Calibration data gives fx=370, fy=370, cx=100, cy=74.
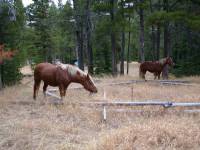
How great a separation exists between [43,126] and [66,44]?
53.6 m

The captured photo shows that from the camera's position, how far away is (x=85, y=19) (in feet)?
109

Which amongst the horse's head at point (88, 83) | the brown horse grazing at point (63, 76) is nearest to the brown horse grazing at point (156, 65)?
the horse's head at point (88, 83)

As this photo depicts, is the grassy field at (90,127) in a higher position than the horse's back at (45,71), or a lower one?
lower

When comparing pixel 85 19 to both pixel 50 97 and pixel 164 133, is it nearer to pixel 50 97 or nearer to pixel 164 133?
pixel 50 97

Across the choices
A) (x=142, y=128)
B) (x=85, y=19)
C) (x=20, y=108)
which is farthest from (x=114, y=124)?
(x=85, y=19)

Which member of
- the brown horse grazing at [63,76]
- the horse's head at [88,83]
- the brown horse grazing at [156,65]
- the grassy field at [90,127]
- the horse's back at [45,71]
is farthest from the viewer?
the brown horse grazing at [156,65]

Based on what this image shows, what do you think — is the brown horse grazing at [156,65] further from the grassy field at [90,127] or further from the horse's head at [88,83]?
the grassy field at [90,127]

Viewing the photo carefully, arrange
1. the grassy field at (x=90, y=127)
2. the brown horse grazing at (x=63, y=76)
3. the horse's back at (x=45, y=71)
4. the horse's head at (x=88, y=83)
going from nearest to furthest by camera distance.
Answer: the grassy field at (x=90, y=127)
the brown horse grazing at (x=63, y=76)
the horse's back at (x=45, y=71)
the horse's head at (x=88, y=83)

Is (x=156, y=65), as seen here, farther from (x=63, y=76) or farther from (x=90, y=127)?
(x=90, y=127)

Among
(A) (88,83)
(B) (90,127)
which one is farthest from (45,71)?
(B) (90,127)

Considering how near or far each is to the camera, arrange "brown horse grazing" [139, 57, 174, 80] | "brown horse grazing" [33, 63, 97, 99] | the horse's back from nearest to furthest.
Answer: "brown horse grazing" [33, 63, 97, 99]
the horse's back
"brown horse grazing" [139, 57, 174, 80]

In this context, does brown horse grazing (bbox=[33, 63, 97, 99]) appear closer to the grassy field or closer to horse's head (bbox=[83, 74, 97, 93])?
horse's head (bbox=[83, 74, 97, 93])

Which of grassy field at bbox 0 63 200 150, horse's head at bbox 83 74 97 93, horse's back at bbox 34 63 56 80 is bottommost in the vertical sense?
grassy field at bbox 0 63 200 150

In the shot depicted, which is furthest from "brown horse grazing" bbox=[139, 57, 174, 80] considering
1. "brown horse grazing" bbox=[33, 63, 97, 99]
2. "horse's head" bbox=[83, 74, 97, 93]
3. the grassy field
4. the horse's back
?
the horse's back
